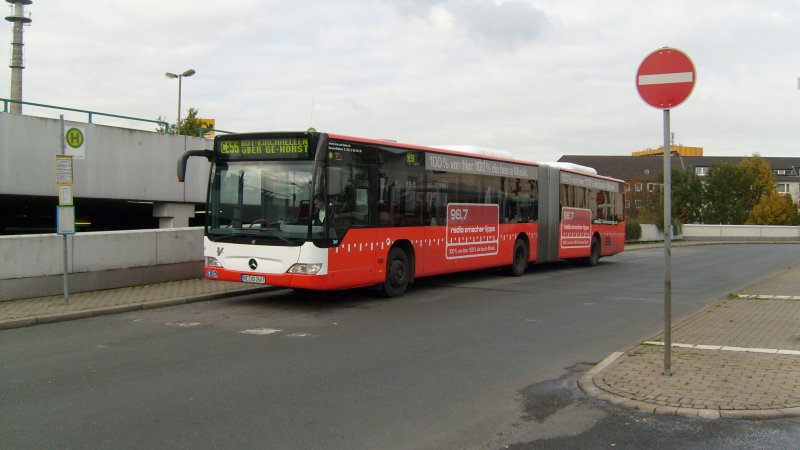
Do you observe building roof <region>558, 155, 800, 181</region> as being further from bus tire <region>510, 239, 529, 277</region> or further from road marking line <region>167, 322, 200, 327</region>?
road marking line <region>167, 322, 200, 327</region>

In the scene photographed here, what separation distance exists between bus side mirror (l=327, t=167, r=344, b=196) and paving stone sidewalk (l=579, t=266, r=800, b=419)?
5.62 metres

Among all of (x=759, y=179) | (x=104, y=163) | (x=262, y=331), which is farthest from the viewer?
(x=759, y=179)

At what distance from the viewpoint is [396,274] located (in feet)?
43.9

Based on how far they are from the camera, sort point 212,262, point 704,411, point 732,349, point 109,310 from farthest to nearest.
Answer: point 212,262
point 109,310
point 732,349
point 704,411

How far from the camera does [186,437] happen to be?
4.91 m

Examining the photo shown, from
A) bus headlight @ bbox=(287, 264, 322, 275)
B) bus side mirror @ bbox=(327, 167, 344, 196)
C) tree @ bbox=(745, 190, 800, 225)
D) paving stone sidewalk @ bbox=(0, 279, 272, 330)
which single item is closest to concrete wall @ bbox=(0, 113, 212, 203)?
paving stone sidewalk @ bbox=(0, 279, 272, 330)

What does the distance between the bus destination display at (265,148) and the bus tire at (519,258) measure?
833 centimetres

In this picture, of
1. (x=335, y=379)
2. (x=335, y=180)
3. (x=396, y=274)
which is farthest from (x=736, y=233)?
(x=335, y=379)

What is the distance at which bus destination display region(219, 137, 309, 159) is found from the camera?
11.4 meters

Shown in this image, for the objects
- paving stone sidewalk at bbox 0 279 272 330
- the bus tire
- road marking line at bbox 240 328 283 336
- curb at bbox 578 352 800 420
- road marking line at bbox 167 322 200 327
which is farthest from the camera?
the bus tire

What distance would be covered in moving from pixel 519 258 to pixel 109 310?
437 inches

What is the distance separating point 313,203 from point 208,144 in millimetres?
16737

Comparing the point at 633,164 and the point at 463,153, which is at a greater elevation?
the point at 633,164

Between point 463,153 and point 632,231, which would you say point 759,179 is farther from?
point 463,153
